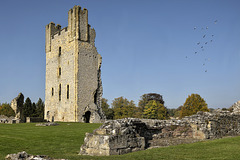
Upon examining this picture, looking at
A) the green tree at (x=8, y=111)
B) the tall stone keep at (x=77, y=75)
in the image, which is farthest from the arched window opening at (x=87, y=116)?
the green tree at (x=8, y=111)

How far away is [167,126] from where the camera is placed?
10930 millimetres

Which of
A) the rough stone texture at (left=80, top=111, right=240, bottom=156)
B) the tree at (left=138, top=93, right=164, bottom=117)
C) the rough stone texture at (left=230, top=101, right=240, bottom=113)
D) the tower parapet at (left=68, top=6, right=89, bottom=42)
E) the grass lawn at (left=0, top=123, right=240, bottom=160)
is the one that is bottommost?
the grass lawn at (left=0, top=123, right=240, bottom=160)

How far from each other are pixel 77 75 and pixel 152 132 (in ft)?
66.5

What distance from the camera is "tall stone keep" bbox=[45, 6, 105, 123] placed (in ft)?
96.8

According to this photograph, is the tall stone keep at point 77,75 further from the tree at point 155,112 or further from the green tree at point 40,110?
the green tree at point 40,110

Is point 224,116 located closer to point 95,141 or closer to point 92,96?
point 95,141

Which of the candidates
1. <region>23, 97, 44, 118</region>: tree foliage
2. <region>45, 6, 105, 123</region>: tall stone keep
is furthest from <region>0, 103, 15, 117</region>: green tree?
<region>23, 97, 44, 118</region>: tree foliage

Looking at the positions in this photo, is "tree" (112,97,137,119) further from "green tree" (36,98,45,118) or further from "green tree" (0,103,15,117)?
"green tree" (0,103,15,117)

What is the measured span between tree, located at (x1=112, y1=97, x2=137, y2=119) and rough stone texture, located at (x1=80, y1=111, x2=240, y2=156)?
42.8 meters

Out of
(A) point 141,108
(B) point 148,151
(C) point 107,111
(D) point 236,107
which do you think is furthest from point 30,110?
(B) point 148,151

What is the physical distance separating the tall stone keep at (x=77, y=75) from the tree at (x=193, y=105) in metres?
16.1

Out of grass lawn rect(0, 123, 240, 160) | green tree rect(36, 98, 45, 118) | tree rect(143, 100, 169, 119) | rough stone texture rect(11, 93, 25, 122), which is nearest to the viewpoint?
grass lawn rect(0, 123, 240, 160)

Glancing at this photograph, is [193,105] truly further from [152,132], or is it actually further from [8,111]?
[152,132]

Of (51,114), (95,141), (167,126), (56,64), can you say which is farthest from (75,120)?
(95,141)
